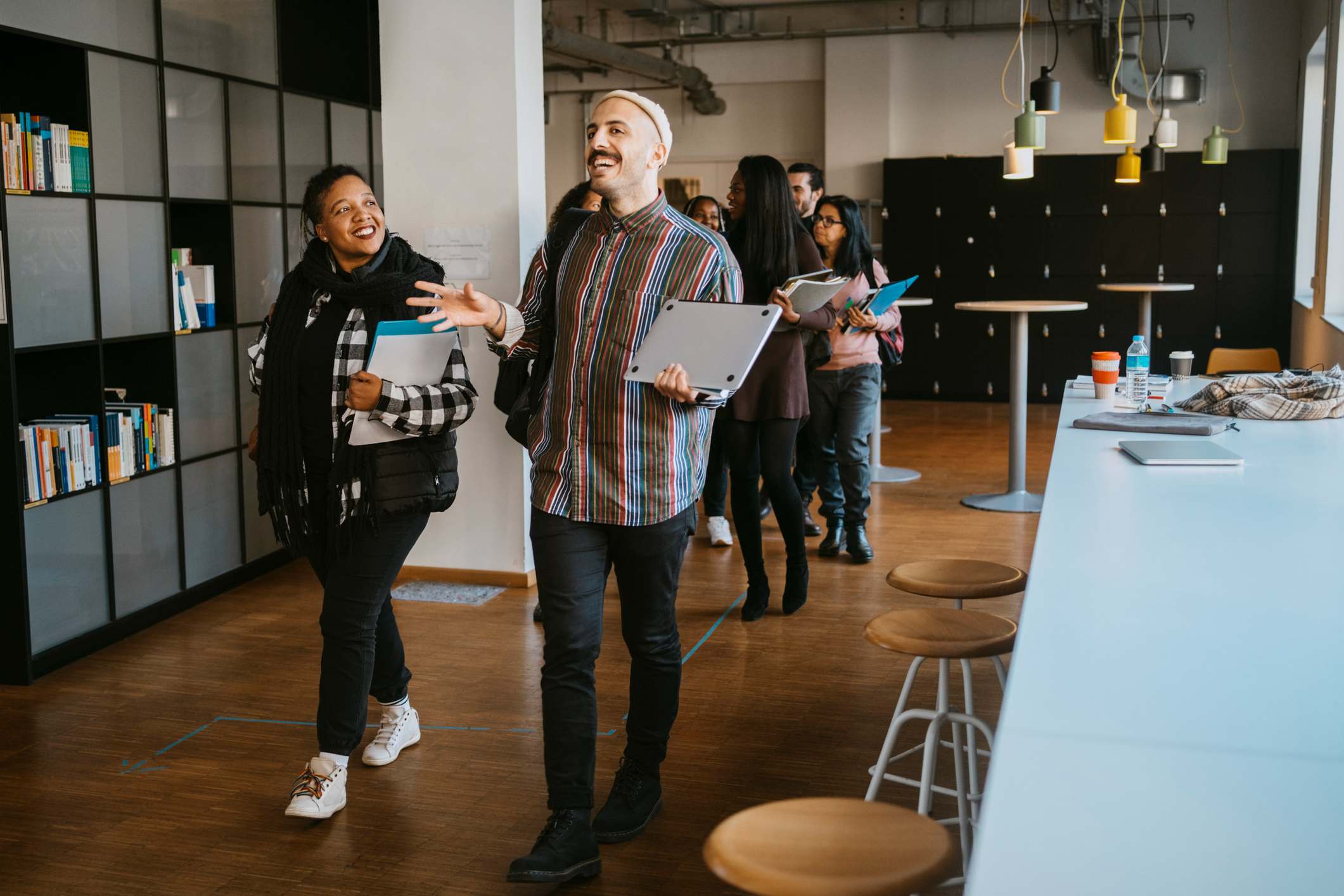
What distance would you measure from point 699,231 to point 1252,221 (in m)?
9.48

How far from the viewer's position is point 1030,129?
5758mm

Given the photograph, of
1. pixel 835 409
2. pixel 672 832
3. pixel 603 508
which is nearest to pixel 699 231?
pixel 603 508

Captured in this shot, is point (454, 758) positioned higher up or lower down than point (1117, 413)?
lower down

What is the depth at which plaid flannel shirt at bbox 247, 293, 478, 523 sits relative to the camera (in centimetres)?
284

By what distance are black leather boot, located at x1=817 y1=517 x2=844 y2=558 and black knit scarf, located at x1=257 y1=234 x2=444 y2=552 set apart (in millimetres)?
3009

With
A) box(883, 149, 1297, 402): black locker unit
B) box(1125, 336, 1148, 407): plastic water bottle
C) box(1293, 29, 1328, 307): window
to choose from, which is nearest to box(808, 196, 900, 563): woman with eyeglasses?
box(1125, 336, 1148, 407): plastic water bottle

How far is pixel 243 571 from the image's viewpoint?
5.29m

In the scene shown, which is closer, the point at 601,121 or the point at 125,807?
the point at 601,121

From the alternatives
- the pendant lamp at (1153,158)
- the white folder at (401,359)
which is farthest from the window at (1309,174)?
the white folder at (401,359)

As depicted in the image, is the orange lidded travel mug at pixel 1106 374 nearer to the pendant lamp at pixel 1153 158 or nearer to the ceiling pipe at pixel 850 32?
the pendant lamp at pixel 1153 158

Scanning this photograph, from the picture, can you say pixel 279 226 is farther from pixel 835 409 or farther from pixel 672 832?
pixel 672 832

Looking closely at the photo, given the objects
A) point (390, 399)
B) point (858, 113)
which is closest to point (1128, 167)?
point (858, 113)

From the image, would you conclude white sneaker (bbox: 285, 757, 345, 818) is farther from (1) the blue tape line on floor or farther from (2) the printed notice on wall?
(2) the printed notice on wall

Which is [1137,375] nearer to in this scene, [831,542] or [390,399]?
[831,542]
